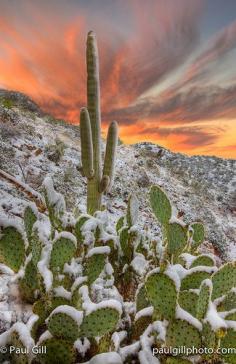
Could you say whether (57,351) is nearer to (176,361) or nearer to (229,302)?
(176,361)

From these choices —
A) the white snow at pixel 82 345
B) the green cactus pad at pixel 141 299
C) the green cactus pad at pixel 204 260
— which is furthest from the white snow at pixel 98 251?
the green cactus pad at pixel 204 260

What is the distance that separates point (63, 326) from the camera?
5.02ft

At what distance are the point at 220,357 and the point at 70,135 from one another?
28.3ft

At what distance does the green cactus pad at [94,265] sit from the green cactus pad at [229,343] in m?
0.72

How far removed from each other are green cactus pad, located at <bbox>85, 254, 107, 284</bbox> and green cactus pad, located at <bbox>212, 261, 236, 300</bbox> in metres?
0.56

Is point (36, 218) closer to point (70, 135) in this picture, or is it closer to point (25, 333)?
point (25, 333)

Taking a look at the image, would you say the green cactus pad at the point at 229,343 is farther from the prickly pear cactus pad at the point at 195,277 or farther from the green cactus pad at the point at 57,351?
the green cactus pad at the point at 57,351

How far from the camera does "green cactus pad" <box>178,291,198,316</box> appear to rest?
6.02 feet

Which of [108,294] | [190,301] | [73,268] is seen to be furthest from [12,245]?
[190,301]

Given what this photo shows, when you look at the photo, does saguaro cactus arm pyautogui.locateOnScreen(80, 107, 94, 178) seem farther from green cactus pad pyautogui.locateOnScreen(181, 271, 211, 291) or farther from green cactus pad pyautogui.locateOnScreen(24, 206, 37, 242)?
green cactus pad pyautogui.locateOnScreen(181, 271, 211, 291)

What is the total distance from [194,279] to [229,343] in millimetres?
381

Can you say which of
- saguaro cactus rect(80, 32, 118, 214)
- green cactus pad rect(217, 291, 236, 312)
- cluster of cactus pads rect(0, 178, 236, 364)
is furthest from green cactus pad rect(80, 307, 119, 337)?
saguaro cactus rect(80, 32, 118, 214)

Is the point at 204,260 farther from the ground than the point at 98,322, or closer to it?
farther from the ground

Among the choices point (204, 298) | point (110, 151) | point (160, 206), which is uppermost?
point (110, 151)
